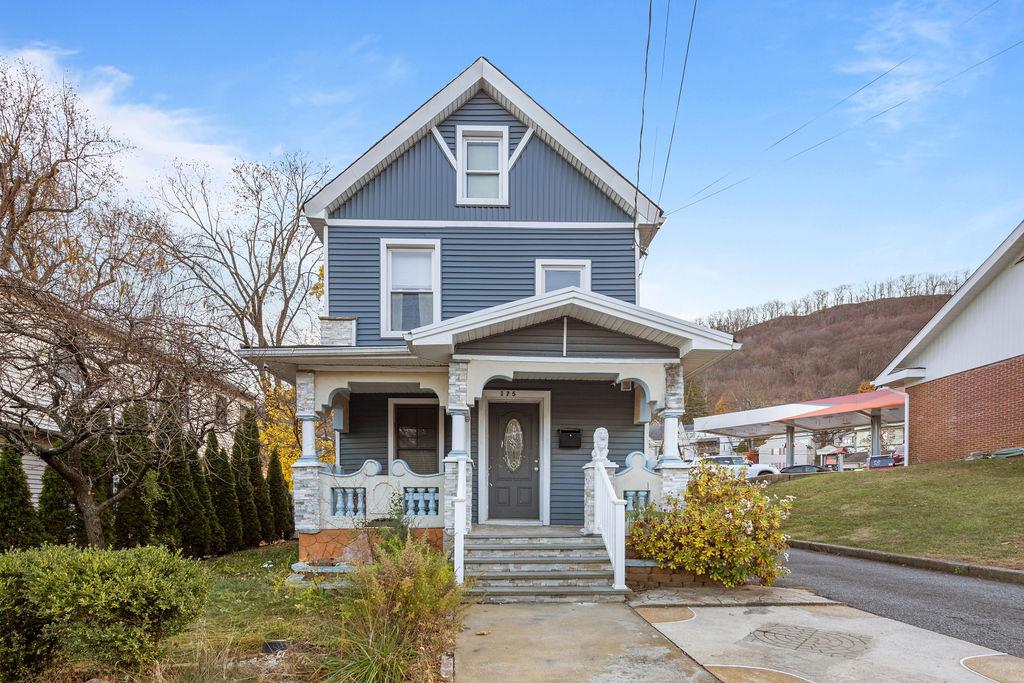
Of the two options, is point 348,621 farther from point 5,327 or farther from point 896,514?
point 896,514

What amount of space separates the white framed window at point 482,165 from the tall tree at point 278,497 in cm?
1012

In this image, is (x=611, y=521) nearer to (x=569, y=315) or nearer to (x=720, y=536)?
(x=720, y=536)

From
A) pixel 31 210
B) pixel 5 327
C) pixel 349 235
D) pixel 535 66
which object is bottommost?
pixel 5 327

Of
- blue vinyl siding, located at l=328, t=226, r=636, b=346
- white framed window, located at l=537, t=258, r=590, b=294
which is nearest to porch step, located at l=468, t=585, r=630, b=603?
blue vinyl siding, located at l=328, t=226, r=636, b=346

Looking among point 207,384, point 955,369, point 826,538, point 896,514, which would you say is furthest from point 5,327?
point 955,369

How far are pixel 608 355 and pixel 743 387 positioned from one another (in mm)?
69135

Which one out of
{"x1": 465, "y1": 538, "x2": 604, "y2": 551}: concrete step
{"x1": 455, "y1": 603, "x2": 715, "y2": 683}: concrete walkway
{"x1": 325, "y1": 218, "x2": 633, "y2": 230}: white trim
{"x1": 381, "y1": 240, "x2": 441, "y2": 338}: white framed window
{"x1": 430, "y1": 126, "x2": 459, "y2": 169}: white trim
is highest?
{"x1": 430, "y1": 126, "x2": 459, "y2": 169}: white trim

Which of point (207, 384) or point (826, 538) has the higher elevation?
point (207, 384)

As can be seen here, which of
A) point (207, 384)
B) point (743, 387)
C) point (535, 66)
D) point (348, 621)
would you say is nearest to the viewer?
point (348, 621)

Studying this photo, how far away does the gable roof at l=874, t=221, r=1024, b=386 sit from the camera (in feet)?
53.5

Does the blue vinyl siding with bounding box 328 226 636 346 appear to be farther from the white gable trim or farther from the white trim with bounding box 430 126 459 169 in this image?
the white gable trim

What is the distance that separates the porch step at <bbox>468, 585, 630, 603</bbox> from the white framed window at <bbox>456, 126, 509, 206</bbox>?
6.68 m

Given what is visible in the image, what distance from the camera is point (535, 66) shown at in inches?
511

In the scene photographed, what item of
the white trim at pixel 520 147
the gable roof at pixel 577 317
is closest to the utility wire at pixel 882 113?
the white trim at pixel 520 147
